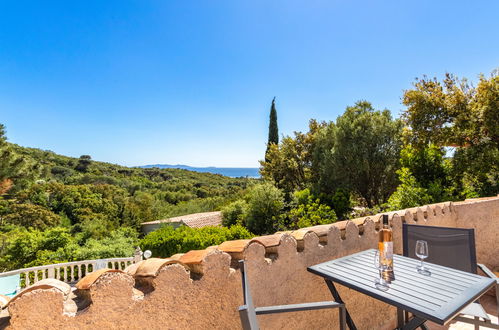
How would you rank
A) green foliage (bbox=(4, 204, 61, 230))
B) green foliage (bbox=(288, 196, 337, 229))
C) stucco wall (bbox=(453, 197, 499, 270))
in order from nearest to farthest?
1. stucco wall (bbox=(453, 197, 499, 270))
2. green foliage (bbox=(288, 196, 337, 229))
3. green foliage (bbox=(4, 204, 61, 230))

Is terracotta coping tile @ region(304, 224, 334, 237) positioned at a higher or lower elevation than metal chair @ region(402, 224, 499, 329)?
higher

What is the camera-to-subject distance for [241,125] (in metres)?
25.6

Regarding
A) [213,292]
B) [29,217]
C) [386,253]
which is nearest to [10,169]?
[29,217]

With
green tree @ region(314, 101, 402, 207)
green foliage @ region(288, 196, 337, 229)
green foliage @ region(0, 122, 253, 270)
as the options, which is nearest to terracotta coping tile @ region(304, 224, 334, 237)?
green foliage @ region(288, 196, 337, 229)

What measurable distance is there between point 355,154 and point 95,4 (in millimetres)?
13310

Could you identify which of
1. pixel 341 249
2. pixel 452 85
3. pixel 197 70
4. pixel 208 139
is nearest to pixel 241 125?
pixel 208 139

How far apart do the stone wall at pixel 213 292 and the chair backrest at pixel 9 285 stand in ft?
15.9

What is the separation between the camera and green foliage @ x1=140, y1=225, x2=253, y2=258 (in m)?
8.53

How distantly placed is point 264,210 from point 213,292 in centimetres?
1072

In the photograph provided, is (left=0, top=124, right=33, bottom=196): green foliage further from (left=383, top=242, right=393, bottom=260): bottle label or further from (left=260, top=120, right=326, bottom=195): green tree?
(left=383, top=242, right=393, bottom=260): bottle label

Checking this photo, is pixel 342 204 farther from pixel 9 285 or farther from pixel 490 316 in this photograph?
pixel 9 285

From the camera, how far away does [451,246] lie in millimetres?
2484

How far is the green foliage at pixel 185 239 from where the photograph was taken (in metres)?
8.53

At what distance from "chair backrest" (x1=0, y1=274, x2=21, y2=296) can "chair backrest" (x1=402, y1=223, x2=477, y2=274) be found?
6205 millimetres
